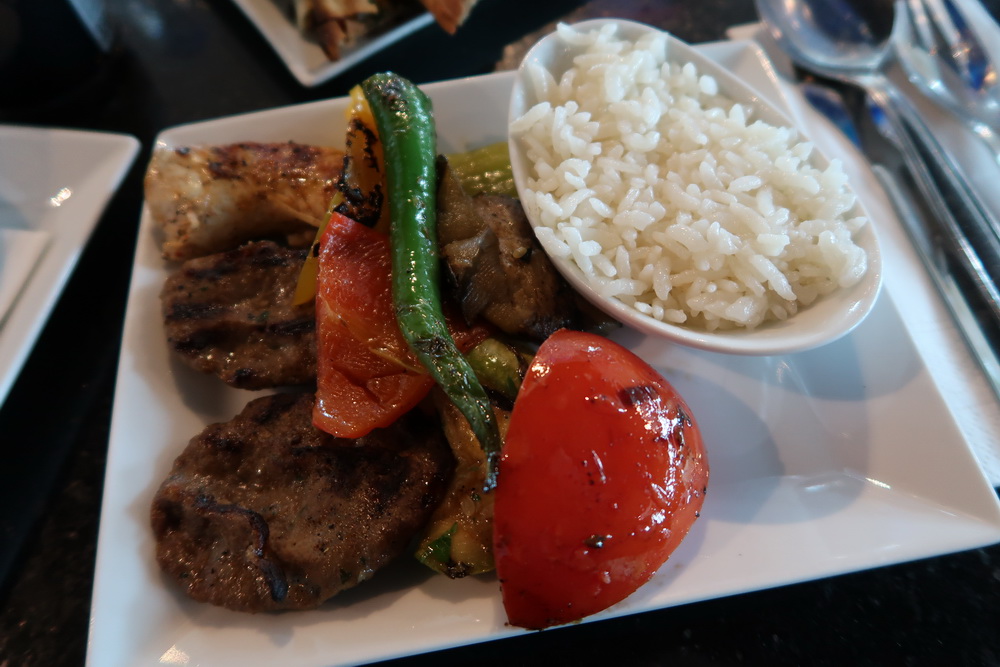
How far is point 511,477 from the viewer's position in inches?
46.6

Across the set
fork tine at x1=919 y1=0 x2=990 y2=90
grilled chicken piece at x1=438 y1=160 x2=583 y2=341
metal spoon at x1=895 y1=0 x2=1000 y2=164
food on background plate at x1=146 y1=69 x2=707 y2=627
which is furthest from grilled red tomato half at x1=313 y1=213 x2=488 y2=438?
fork tine at x1=919 y1=0 x2=990 y2=90

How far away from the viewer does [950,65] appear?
2.48m

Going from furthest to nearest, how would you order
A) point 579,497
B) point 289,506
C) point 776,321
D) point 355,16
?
point 355,16 < point 776,321 < point 289,506 < point 579,497

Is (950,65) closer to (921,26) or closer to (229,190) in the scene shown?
(921,26)

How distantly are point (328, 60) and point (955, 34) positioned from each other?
268 centimetres

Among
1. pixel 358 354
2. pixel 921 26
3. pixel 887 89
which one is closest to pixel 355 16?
pixel 358 354

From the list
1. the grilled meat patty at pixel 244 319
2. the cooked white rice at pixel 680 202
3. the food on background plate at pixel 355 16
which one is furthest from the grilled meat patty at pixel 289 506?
the food on background plate at pixel 355 16

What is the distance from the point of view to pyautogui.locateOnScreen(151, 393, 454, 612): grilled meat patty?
1.33 m

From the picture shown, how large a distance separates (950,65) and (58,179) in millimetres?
3564

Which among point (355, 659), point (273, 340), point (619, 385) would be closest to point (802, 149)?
point (619, 385)

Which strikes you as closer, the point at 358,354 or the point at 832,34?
the point at 358,354

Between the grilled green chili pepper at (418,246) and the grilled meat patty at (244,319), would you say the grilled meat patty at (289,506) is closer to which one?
the grilled meat patty at (244,319)

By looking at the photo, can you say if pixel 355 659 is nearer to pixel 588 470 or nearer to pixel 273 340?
pixel 588 470

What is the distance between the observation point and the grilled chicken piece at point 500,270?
4.95ft
